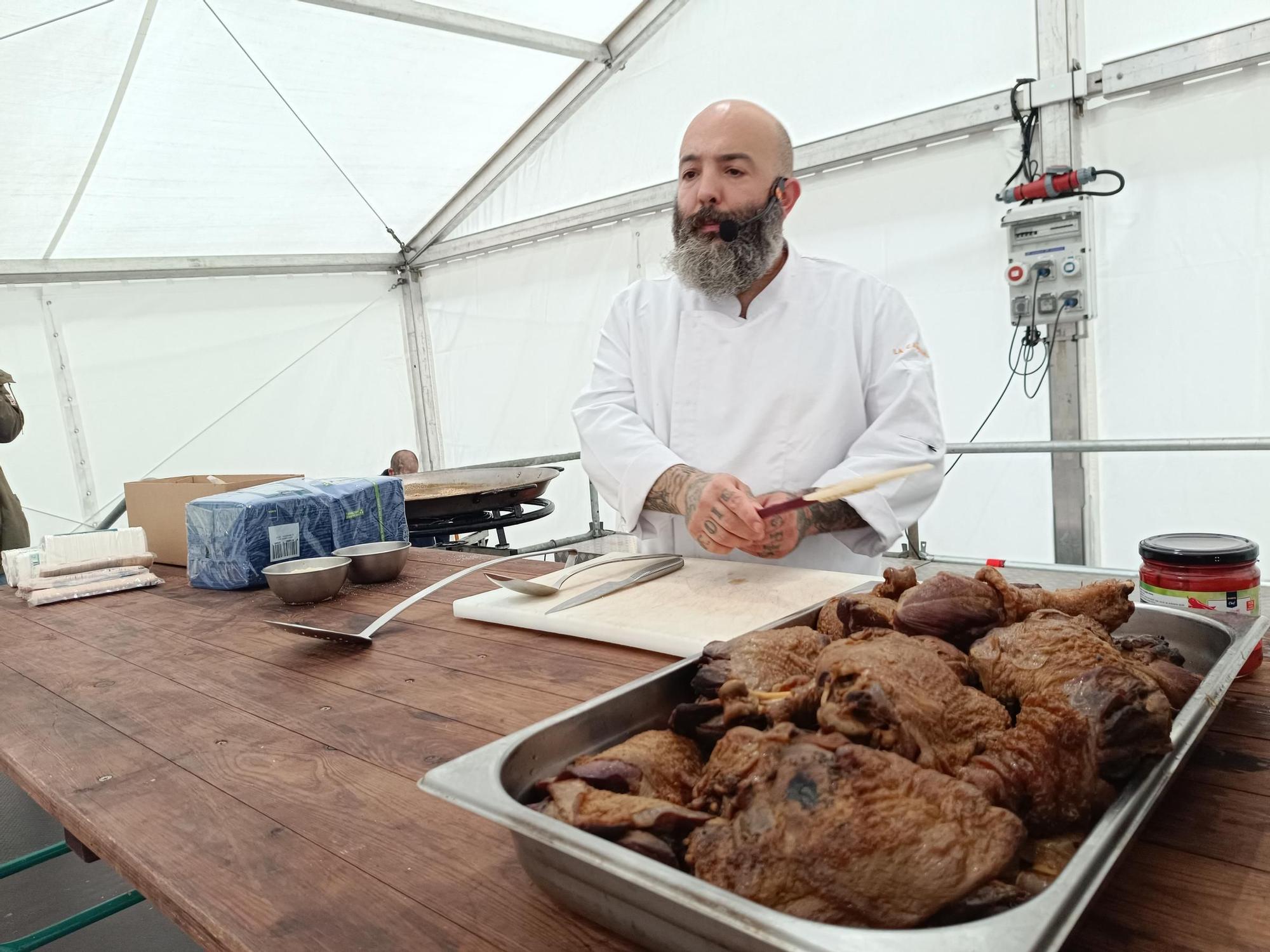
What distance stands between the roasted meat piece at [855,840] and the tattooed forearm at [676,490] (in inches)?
51.1

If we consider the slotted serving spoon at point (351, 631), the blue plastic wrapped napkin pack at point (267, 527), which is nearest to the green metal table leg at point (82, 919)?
the slotted serving spoon at point (351, 631)

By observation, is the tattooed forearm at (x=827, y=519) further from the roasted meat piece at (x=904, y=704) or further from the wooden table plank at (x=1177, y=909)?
the wooden table plank at (x=1177, y=909)

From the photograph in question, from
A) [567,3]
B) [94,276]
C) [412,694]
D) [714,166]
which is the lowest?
[412,694]

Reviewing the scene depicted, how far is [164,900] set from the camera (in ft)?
2.62

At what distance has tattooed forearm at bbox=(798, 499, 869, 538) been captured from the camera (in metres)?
1.97

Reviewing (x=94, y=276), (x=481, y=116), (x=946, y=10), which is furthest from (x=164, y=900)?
(x=94, y=276)

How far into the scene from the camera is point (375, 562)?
7.11 feet

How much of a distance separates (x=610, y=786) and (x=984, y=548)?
191 inches

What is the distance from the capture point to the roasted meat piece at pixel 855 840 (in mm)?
542

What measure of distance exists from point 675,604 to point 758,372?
922mm

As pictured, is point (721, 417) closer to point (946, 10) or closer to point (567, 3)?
point (946, 10)

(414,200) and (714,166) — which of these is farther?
(414,200)

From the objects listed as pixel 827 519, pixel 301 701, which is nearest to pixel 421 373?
pixel 827 519

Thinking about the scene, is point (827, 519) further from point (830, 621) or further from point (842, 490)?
point (830, 621)
